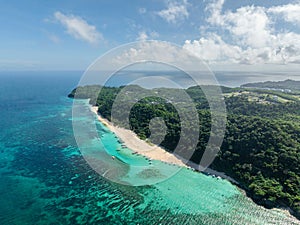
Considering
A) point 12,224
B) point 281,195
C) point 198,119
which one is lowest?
point 12,224

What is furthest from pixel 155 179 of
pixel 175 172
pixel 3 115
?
pixel 3 115

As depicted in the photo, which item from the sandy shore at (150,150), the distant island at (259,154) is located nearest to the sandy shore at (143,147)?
the sandy shore at (150,150)

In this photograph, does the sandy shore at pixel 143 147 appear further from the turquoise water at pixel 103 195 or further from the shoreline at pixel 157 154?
the turquoise water at pixel 103 195

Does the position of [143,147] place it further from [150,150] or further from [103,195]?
[103,195]

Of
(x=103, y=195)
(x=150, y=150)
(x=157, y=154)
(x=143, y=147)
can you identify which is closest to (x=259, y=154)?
(x=157, y=154)

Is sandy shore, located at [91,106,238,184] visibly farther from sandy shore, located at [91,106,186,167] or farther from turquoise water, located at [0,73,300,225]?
turquoise water, located at [0,73,300,225]

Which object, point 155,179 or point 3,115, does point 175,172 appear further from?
point 3,115

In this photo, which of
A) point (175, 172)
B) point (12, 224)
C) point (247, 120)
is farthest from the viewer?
point (247, 120)

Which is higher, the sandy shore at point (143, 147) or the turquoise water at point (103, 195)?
the sandy shore at point (143, 147)

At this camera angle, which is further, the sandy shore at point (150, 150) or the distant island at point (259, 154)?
the sandy shore at point (150, 150)
